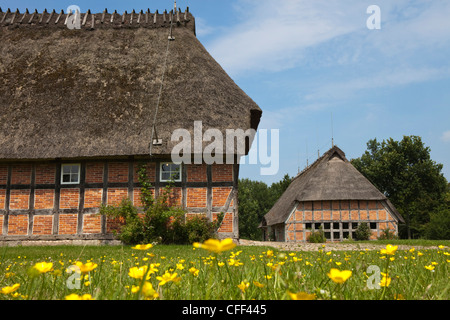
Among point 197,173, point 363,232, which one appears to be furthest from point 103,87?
point 363,232

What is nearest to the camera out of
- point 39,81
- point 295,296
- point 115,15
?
point 295,296

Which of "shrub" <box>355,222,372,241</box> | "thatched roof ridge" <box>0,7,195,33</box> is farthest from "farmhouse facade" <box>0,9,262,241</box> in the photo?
"shrub" <box>355,222,372,241</box>

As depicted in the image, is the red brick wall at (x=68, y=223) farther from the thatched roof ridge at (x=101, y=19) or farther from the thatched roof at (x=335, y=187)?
the thatched roof at (x=335, y=187)

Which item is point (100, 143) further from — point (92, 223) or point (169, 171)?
point (92, 223)

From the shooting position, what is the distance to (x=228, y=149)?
477 inches

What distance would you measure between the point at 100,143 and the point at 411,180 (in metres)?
30.4

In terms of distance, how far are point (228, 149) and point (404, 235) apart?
3019cm

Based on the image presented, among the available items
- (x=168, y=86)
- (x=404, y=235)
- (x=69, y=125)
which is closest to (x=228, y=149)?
Answer: (x=168, y=86)

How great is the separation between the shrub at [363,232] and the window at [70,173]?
16803mm

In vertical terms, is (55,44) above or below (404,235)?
above

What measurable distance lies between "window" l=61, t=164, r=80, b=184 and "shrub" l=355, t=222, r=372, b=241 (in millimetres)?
16803

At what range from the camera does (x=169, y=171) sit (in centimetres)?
1296

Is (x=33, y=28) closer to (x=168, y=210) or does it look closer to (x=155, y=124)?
(x=155, y=124)
